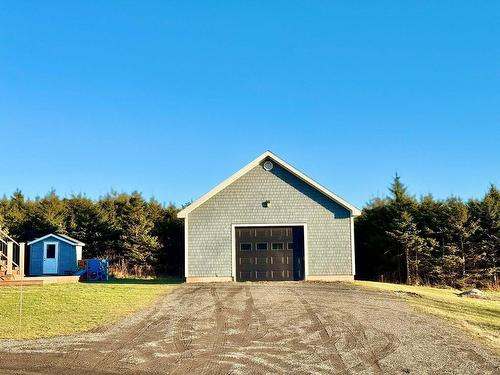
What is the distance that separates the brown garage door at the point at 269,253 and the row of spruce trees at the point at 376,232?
684cm

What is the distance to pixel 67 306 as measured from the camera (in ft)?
46.4

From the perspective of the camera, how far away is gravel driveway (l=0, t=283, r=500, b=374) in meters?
8.14

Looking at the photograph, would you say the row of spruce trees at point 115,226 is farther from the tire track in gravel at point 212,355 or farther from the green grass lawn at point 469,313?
the tire track in gravel at point 212,355

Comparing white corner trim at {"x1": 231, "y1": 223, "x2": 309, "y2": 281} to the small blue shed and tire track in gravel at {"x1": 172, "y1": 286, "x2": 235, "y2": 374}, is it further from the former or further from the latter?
the small blue shed

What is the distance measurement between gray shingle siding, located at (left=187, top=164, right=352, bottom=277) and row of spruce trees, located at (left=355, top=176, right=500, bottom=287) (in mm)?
5525

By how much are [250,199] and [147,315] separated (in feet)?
32.2

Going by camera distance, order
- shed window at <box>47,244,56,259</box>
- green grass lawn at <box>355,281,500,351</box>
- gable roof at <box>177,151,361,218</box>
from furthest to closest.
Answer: shed window at <box>47,244,56,259</box>
gable roof at <box>177,151,361,218</box>
green grass lawn at <box>355,281,500,351</box>

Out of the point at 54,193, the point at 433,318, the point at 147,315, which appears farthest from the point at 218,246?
the point at 54,193

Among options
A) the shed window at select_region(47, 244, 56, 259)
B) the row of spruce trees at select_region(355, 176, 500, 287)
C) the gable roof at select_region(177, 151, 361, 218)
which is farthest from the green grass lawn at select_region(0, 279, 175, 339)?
the row of spruce trees at select_region(355, 176, 500, 287)

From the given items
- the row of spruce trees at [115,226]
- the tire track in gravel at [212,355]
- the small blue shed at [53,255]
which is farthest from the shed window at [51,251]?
the tire track in gravel at [212,355]

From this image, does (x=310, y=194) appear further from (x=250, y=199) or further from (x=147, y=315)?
(x=147, y=315)

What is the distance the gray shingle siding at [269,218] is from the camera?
70.1 ft

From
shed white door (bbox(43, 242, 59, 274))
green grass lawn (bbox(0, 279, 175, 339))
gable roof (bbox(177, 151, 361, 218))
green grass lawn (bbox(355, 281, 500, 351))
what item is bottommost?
green grass lawn (bbox(355, 281, 500, 351))

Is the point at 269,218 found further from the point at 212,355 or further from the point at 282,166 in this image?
the point at 212,355
